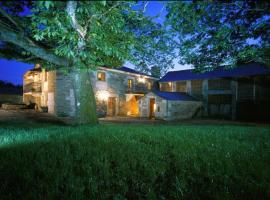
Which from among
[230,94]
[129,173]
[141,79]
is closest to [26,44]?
[129,173]

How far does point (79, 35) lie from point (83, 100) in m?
4.71

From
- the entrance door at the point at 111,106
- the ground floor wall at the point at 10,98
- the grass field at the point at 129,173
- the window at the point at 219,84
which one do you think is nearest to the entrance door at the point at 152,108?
the entrance door at the point at 111,106

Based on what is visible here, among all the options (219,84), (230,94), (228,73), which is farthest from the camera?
(219,84)

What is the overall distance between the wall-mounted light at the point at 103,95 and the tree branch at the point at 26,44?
1415 cm

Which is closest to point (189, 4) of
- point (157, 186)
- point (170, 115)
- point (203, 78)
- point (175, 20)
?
point (175, 20)

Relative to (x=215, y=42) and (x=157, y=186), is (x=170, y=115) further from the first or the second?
(x=157, y=186)

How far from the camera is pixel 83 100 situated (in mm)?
10328

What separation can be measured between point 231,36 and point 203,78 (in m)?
16.8

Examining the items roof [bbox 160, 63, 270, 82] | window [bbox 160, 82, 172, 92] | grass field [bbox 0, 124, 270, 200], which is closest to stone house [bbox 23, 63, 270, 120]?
roof [bbox 160, 63, 270, 82]

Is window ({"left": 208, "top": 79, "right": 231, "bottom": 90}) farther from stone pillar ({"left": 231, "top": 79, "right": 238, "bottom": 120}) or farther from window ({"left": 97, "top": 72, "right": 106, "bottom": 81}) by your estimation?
window ({"left": 97, "top": 72, "right": 106, "bottom": 81})

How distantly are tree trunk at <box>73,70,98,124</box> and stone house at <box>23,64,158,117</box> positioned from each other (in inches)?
473

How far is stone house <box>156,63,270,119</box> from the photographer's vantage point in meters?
21.2

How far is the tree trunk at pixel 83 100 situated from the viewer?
1029 centimetres

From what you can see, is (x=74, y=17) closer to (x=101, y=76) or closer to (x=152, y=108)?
(x=101, y=76)
